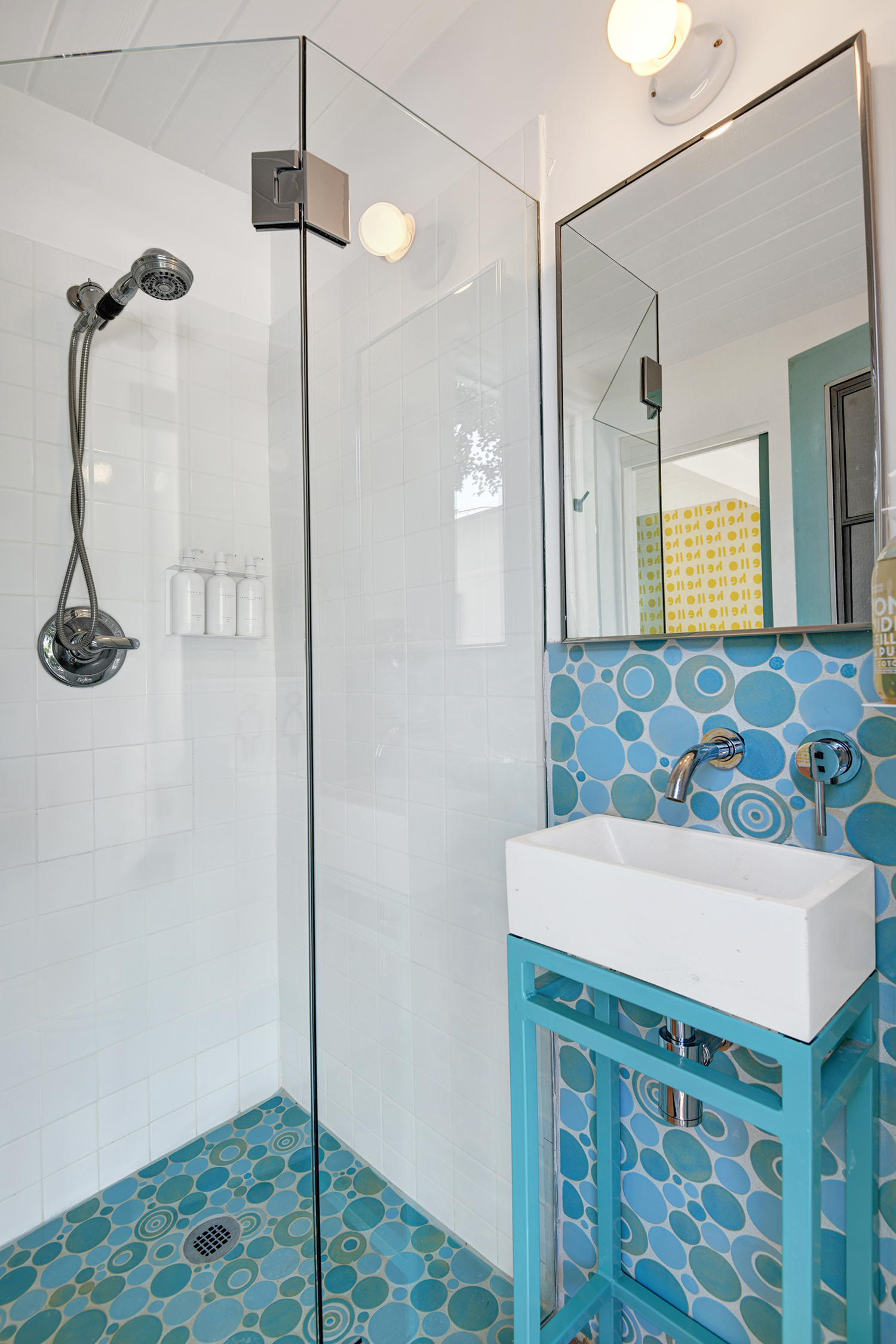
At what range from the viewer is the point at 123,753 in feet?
4.40

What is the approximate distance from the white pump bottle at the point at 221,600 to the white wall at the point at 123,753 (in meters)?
0.03

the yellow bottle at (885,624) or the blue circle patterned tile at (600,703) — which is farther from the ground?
the yellow bottle at (885,624)

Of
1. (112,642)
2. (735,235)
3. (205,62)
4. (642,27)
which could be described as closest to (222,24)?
(205,62)

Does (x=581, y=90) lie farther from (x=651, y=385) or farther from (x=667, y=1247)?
(x=667, y=1247)

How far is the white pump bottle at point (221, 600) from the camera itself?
1257 millimetres

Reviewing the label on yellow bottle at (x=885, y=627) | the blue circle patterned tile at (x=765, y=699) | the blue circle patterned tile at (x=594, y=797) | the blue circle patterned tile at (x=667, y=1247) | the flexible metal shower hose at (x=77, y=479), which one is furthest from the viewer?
the flexible metal shower hose at (x=77, y=479)

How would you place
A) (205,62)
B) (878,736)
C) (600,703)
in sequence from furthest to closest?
(600,703) < (205,62) < (878,736)

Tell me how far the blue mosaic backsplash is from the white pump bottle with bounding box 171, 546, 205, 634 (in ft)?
2.29

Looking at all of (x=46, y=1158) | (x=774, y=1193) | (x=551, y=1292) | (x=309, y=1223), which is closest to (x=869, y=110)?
(x=774, y=1193)

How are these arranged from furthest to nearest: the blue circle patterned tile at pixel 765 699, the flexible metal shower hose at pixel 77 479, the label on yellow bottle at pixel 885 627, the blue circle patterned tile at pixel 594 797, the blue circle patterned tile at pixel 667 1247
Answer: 1. the flexible metal shower hose at pixel 77 479
2. the blue circle patterned tile at pixel 594 797
3. the blue circle patterned tile at pixel 667 1247
4. the blue circle patterned tile at pixel 765 699
5. the label on yellow bottle at pixel 885 627

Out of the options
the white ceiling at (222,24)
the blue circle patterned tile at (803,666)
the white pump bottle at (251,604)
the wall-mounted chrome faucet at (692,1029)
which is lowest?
the wall-mounted chrome faucet at (692,1029)

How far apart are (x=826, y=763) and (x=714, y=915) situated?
11.1 inches

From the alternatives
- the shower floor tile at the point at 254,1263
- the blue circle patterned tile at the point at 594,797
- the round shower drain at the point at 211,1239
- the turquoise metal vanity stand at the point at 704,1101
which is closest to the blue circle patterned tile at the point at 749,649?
the blue circle patterned tile at the point at 594,797

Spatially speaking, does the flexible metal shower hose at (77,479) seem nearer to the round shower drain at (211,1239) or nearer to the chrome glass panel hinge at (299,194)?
the chrome glass panel hinge at (299,194)
